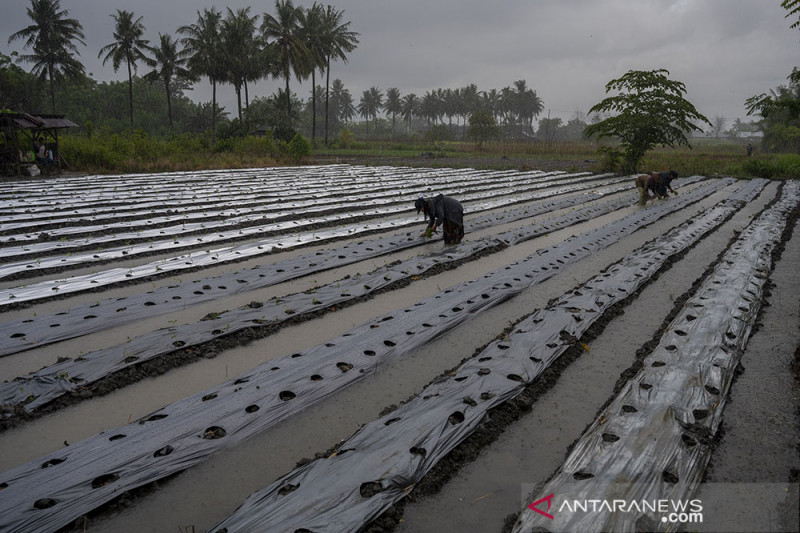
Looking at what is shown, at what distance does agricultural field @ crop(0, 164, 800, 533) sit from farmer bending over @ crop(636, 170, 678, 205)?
4.16 m

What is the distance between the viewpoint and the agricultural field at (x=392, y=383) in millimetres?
2223

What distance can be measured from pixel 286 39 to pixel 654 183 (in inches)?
1217

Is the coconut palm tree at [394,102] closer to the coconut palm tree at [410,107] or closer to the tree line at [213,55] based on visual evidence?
the coconut palm tree at [410,107]

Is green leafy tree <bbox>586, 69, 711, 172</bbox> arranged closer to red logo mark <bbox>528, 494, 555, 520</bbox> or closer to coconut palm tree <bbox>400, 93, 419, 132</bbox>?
red logo mark <bbox>528, 494, 555, 520</bbox>

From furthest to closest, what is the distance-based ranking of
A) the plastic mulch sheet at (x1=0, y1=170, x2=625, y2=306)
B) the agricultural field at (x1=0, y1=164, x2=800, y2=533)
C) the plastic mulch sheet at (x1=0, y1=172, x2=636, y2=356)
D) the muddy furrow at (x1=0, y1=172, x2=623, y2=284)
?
the muddy furrow at (x1=0, y1=172, x2=623, y2=284) < the plastic mulch sheet at (x1=0, y1=170, x2=625, y2=306) < the plastic mulch sheet at (x1=0, y1=172, x2=636, y2=356) < the agricultural field at (x1=0, y1=164, x2=800, y2=533)

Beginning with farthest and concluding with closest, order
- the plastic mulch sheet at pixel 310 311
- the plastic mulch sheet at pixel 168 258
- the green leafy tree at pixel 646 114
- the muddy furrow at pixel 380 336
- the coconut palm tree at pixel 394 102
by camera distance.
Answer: the coconut palm tree at pixel 394 102, the green leafy tree at pixel 646 114, the plastic mulch sheet at pixel 168 258, the plastic mulch sheet at pixel 310 311, the muddy furrow at pixel 380 336

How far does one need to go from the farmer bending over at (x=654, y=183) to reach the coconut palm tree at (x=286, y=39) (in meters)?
28.7

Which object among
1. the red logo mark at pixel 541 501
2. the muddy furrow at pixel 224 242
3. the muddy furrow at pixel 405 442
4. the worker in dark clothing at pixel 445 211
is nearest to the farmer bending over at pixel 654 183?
the muddy furrow at pixel 224 242

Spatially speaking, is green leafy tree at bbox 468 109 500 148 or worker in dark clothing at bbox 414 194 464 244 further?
green leafy tree at bbox 468 109 500 148

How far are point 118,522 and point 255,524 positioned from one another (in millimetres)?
629

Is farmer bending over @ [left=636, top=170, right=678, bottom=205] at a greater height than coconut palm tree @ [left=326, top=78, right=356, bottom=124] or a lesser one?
lesser

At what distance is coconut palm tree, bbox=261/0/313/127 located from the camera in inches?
1399

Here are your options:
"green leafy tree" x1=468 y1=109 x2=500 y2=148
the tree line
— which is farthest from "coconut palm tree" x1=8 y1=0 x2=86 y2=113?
"green leafy tree" x1=468 y1=109 x2=500 y2=148

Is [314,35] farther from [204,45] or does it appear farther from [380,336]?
[380,336]
